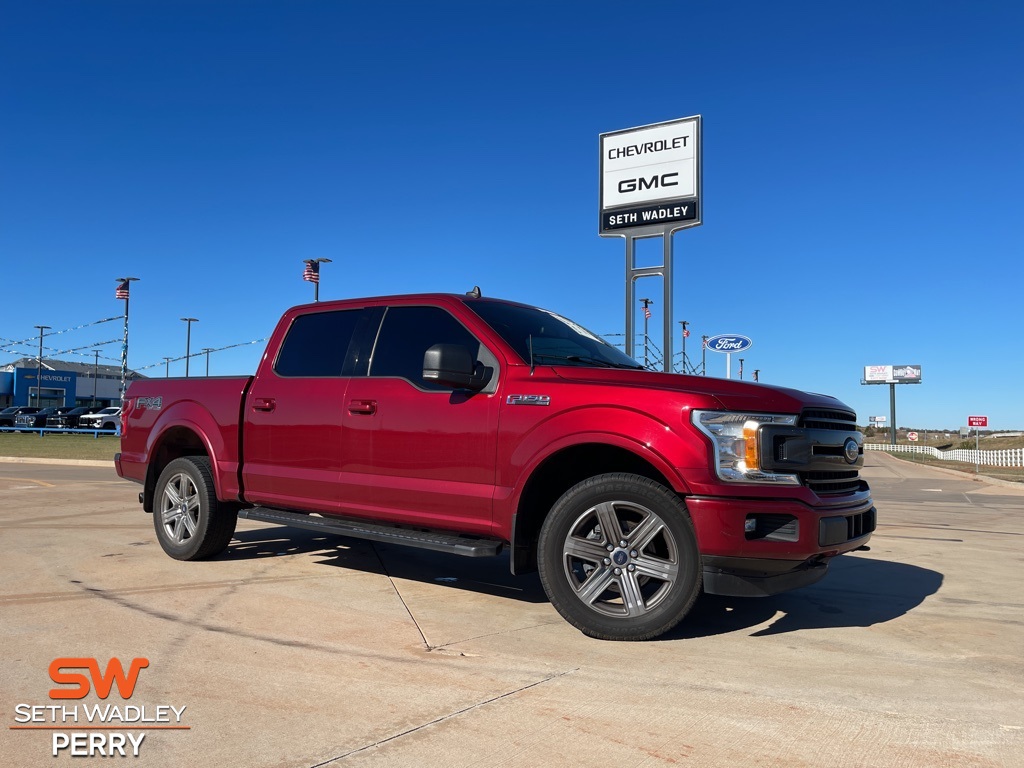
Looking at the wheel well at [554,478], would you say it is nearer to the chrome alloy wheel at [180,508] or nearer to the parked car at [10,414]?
the chrome alloy wheel at [180,508]

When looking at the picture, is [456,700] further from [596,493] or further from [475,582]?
[475,582]

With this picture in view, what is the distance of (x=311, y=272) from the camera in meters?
32.2

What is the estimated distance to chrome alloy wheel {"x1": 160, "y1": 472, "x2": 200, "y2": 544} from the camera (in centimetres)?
636

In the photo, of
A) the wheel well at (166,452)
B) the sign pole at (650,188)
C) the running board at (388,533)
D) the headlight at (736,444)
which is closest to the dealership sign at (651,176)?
the sign pole at (650,188)

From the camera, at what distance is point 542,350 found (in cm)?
510

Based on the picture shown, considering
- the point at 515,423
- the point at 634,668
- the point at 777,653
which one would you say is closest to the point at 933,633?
the point at 777,653

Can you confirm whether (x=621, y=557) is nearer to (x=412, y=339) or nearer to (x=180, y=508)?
(x=412, y=339)

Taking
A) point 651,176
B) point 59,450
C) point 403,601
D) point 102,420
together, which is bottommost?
point 59,450

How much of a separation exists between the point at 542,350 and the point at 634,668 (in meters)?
2.10

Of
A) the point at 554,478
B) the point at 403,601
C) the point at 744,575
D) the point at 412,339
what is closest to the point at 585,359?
the point at 554,478

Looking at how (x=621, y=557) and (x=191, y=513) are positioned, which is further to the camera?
(x=191, y=513)

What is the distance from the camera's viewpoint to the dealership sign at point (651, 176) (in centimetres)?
1544

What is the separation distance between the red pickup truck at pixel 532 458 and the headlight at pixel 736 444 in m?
0.01

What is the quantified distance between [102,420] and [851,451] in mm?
53543
